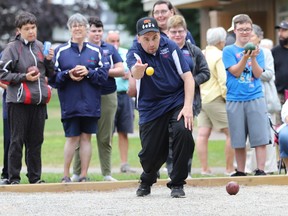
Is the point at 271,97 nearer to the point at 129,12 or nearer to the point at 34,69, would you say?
the point at 34,69

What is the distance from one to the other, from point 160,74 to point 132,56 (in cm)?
36

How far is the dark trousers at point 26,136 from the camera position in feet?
A: 37.7

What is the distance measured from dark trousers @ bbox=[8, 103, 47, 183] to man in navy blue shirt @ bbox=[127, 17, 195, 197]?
2002 mm

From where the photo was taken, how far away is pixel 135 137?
2223 centimetres

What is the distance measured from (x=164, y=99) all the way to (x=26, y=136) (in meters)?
2.51

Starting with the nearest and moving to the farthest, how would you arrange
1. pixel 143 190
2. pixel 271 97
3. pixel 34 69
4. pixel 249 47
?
pixel 143 190 < pixel 34 69 < pixel 249 47 < pixel 271 97

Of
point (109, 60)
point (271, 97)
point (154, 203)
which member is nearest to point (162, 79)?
point (154, 203)

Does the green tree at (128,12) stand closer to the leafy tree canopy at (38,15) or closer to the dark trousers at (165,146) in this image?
the leafy tree canopy at (38,15)

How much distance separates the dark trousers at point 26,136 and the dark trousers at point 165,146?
1983 millimetres

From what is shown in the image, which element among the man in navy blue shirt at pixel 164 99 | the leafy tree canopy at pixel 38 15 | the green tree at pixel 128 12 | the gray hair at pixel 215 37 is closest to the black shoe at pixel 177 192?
the man in navy blue shirt at pixel 164 99

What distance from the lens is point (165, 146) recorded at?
10.1 meters

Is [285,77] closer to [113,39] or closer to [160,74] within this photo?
[113,39]

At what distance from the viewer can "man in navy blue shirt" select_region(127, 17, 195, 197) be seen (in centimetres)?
977

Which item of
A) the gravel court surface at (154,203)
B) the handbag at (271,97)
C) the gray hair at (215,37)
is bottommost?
the gravel court surface at (154,203)
